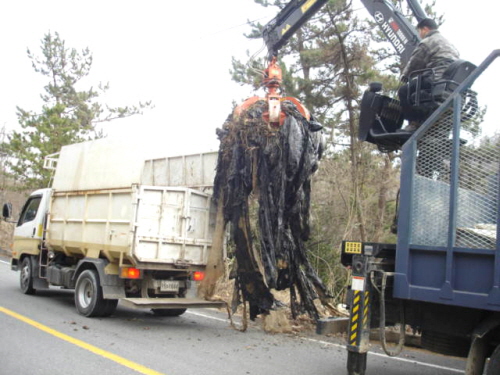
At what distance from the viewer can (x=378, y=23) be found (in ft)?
27.0

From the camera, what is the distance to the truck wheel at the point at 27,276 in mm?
10672

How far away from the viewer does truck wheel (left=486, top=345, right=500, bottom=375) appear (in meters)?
4.13

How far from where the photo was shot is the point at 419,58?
5.82 metres

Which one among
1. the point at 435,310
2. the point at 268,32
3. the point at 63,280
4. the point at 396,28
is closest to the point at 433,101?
the point at 435,310

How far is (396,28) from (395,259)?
4.59 m

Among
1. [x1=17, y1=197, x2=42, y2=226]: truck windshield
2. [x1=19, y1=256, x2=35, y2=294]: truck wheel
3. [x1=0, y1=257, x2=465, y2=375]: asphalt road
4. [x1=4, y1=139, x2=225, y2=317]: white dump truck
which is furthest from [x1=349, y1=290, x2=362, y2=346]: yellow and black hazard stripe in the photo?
[x1=17, y1=197, x2=42, y2=226]: truck windshield

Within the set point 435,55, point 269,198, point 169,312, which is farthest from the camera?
point 169,312

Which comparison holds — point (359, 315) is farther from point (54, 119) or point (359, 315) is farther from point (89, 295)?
point (54, 119)

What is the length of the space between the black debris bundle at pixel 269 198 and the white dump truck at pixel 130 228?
0.73m

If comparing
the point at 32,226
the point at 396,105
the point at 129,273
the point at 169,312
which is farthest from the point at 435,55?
the point at 32,226

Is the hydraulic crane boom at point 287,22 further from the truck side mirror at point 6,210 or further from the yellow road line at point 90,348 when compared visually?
the truck side mirror at point 6,210

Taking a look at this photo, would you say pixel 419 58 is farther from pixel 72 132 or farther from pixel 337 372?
pixel 72 132

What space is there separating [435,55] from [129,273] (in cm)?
561

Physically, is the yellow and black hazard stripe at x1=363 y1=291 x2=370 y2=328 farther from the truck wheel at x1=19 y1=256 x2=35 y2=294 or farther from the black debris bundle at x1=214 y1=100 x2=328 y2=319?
the truck wheel at x1=19 y1=256 x2=35 y2=294
